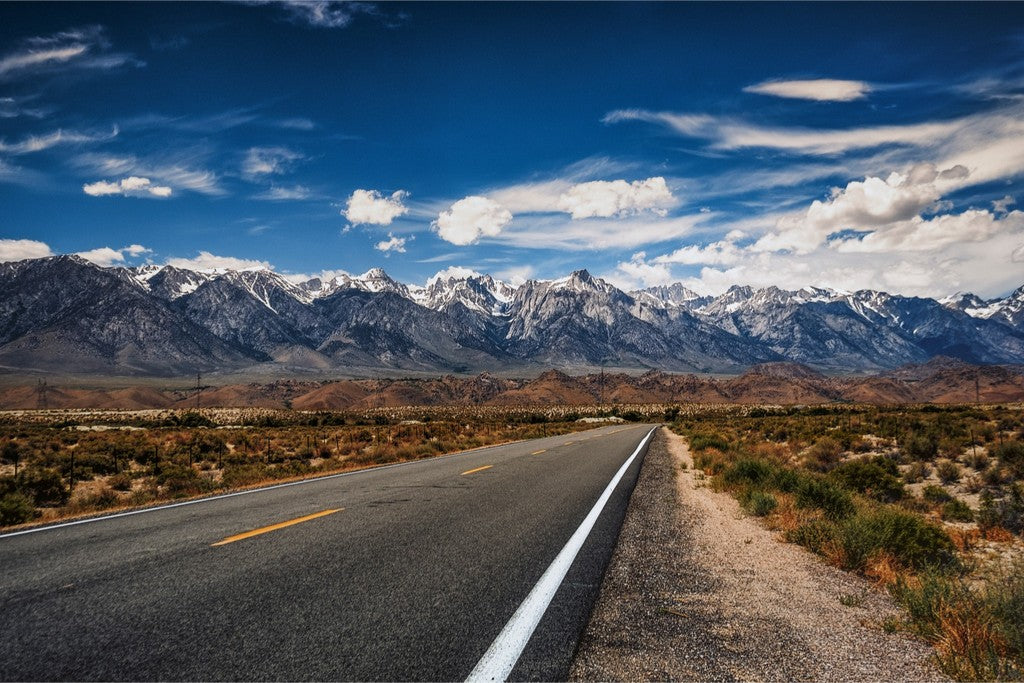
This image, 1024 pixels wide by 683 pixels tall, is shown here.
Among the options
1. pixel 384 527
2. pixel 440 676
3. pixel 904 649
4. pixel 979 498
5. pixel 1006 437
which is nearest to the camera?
pixel 440 676

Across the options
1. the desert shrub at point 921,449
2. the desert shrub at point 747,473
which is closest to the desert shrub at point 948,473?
the desert shrub at point 921,449

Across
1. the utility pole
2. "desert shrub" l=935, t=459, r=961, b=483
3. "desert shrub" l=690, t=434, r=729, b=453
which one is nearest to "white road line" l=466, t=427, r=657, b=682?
"desert shrub" l=935, t=459, r=961, b=483

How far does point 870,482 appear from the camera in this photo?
15336 millimetres

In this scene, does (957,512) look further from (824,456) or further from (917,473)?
(824,456)

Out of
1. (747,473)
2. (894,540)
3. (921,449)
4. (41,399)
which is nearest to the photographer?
(894,540)

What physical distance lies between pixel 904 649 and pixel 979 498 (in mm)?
13303

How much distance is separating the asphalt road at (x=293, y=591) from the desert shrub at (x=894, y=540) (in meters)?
3.11

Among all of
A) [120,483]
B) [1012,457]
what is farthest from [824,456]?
[120,483]

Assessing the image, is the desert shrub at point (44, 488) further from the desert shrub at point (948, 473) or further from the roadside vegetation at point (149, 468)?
the desert shrub at point (948, 473)

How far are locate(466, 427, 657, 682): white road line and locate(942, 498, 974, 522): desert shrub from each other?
33.2ft

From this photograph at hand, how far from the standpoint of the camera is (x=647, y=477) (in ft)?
51.1

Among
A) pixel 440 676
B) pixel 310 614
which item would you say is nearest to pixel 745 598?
pixel 440 676

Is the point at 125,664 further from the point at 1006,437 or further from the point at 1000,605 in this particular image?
the point at 1006,437

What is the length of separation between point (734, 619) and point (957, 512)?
10.8m
